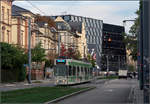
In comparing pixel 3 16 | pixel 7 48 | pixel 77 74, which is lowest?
pixel 77 74

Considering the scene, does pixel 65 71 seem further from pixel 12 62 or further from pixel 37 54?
pixel 37 54

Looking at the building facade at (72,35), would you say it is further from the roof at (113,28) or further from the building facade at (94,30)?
the building facade at (94,30)

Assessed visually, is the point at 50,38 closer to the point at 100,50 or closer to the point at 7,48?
the point at 7,48

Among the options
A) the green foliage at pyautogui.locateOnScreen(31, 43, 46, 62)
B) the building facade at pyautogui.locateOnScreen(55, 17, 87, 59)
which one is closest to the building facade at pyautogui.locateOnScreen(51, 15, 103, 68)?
the building facade at pyautogui.locateOnScreen(55, 17, 87, 59)

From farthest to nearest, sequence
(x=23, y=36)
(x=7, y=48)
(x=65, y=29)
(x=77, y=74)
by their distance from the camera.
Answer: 1. (x=65, y=29)
2. (x=23, y=36)
3. (x=7, y=48)
4. (x=77, y=74)

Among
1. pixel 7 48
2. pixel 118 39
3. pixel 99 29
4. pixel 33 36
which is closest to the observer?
pixel 7 48

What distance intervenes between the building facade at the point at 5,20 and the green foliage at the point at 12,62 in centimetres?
484

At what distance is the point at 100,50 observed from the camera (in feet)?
463

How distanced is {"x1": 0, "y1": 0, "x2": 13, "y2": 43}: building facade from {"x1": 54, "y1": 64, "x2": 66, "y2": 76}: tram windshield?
20322 mm

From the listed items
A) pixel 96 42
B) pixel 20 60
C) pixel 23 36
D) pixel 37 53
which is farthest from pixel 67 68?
pixel 96 42

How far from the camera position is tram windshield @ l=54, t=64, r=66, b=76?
39094mm

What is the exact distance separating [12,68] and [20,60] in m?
1.66

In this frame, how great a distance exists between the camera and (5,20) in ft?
195

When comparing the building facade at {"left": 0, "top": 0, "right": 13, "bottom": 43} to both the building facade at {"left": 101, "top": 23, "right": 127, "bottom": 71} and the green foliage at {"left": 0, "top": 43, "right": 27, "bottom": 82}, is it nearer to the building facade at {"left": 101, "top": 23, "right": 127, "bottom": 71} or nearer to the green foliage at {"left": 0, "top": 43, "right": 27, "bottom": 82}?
the green foliage at {"left": 0, "top": 43, "right": 27, "bottom": 82}
